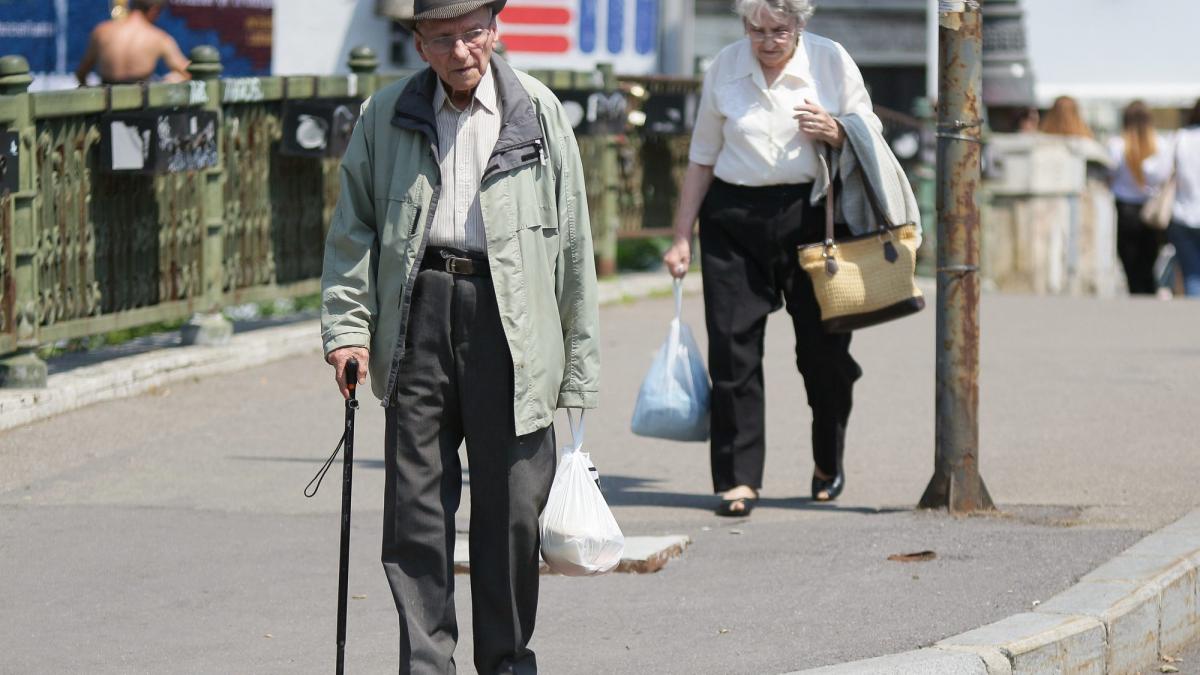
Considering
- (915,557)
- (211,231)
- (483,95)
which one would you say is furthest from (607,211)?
(483,95)

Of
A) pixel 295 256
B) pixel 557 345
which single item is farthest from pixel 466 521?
pixel 295 256

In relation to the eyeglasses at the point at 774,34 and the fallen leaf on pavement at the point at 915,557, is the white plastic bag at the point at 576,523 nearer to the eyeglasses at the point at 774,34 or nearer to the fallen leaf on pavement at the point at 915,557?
the fallen leaf on pavement at the point at 915,557

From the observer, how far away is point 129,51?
13992 millimetres

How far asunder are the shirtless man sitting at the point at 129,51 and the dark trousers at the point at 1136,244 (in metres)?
7.28

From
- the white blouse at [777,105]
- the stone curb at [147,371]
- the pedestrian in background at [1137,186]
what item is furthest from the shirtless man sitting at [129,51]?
the white blouse at [777,105]

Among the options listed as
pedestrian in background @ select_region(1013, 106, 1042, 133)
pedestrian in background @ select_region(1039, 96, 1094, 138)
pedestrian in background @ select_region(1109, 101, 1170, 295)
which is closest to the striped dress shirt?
pedestrian in background @ select_region(1109, 101, 1170, 295)

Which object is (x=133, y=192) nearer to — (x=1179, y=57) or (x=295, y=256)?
(x=295, y=256)

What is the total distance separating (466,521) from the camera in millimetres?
7246

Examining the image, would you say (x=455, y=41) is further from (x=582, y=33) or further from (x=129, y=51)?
(x=582, y=33)

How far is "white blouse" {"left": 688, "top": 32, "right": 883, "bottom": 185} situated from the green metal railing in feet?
9.70

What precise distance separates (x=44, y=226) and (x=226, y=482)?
5.57 ft

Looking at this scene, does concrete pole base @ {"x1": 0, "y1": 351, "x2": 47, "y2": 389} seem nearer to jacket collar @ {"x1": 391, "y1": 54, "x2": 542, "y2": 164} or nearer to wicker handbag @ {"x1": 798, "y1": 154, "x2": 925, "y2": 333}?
wicker handbag @ {"x1": 798, "y1": 154, "x2": 925, "y2": 333}

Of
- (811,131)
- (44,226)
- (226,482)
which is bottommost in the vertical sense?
(226,482)

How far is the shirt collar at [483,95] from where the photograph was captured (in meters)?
4.82
